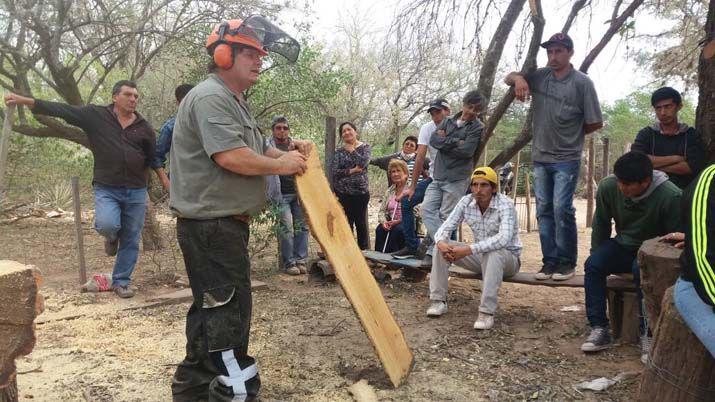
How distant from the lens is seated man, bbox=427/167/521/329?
14.9ft

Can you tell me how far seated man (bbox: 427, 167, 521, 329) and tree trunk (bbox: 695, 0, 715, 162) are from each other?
1.46 metres

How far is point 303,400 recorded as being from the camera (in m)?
3.28

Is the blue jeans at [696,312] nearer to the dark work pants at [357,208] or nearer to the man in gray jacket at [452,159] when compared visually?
the man in gray jacket at [452,159]

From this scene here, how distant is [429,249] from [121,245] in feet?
9.80

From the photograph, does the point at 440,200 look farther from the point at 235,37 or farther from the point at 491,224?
the point at 235,37

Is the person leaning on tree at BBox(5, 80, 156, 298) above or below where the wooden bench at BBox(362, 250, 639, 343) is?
above

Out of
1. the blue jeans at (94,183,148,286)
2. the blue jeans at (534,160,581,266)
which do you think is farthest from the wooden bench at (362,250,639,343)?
the blue jeans at (94,183,148,286)

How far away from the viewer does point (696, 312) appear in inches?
93.9

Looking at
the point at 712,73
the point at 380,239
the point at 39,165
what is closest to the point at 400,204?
the point at 380,239

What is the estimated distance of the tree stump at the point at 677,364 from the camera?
2.63m

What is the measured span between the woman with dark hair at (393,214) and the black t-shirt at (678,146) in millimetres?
2682

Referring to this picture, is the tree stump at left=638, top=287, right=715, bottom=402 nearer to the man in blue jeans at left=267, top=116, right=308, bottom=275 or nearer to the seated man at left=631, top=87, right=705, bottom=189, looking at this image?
the seated man at left=631, top=87, right=705, bottom=189

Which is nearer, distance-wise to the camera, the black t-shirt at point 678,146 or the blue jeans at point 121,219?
the black t-shirt at point 678,146

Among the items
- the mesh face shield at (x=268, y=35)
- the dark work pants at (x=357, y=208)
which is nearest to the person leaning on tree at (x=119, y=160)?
the dark work pants at (x=357, y=208)
